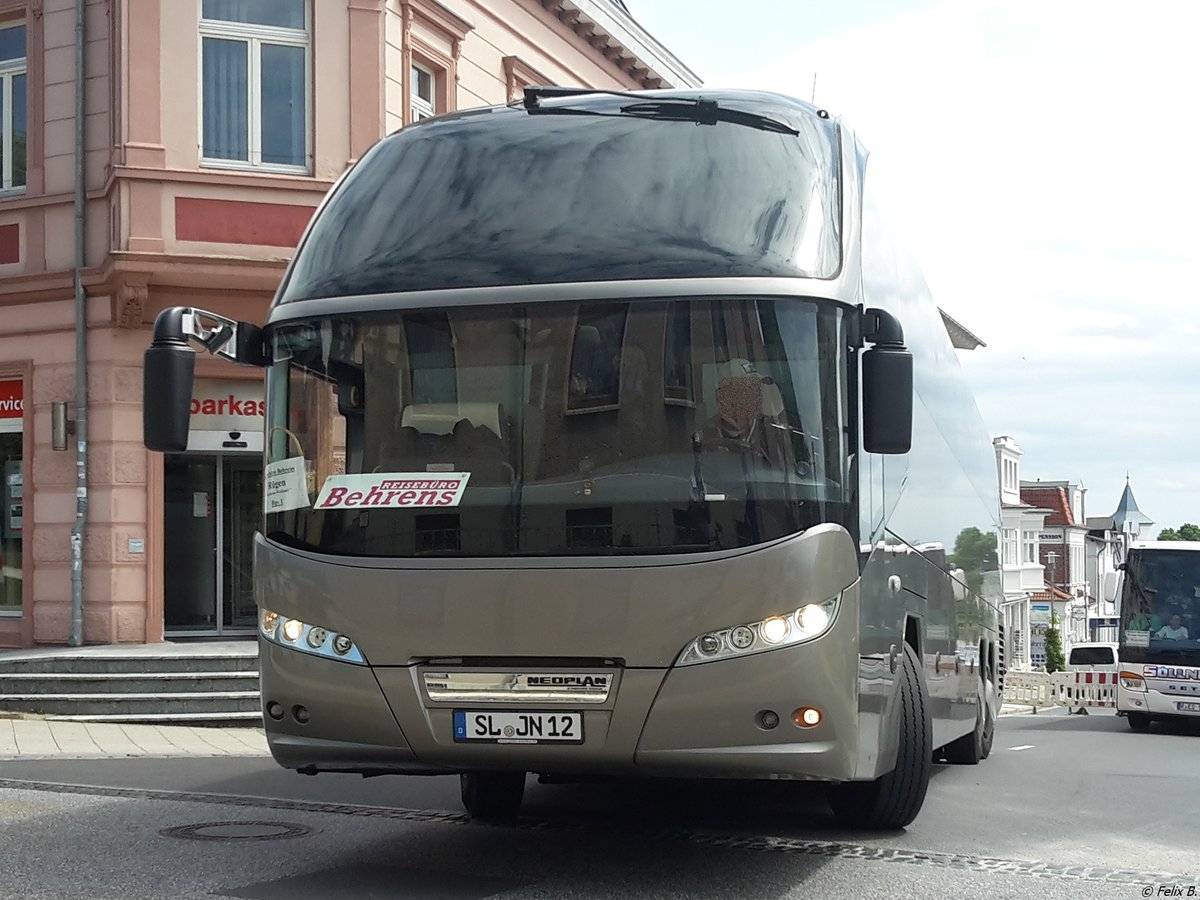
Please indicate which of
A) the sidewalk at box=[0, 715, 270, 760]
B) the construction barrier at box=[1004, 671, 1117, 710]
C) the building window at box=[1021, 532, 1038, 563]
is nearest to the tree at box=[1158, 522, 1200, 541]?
the building window at box=[1021, 532, 1038, 563]

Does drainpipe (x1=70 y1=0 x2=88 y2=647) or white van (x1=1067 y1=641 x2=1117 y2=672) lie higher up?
drainpipe (x1=70 y1=0 x2=88 y2=647)

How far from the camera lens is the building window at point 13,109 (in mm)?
19984

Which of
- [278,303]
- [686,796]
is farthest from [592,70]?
[278,303]

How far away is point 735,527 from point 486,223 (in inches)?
68.1

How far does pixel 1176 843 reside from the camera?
893 centimetres

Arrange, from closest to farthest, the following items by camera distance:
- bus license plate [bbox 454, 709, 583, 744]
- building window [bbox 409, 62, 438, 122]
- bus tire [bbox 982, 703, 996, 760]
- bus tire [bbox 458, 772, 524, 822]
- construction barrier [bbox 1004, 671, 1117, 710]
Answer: bus license plate [bbox 454, 709, 583, 744] < bus tire [bbox 458, 772, 524, 822] < bus tire [bbox 982, 703, 996, 760] < building window [bbox 409, 62, 438, 122] < construction barrier [bbox 1004, 671, 1117, 710]

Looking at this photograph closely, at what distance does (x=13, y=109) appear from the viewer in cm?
2008

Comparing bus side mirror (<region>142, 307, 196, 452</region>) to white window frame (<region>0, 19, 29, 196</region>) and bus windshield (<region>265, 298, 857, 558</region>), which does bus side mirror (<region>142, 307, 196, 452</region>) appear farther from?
white window frame (<region>0, 19, 29, 196</region>)

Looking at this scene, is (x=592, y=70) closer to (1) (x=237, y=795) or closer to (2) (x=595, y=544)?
(1) (x=237, y=795)

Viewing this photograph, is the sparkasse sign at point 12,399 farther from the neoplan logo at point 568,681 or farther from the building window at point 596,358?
the neoplan logo at point 568,681

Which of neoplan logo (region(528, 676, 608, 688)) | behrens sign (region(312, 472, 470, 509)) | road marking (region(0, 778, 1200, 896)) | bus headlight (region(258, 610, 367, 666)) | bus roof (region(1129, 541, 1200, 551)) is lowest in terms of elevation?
road marking (region(0, 778, 1200, 896))

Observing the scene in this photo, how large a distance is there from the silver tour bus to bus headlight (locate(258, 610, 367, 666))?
0.03 feet

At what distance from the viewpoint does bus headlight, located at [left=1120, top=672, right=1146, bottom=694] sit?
2382cm

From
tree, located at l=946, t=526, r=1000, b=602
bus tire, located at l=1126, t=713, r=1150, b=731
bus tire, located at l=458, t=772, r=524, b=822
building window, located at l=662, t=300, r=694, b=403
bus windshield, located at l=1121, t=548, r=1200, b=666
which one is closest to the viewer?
building window, located at l=662, t=300, r=694, b=403
